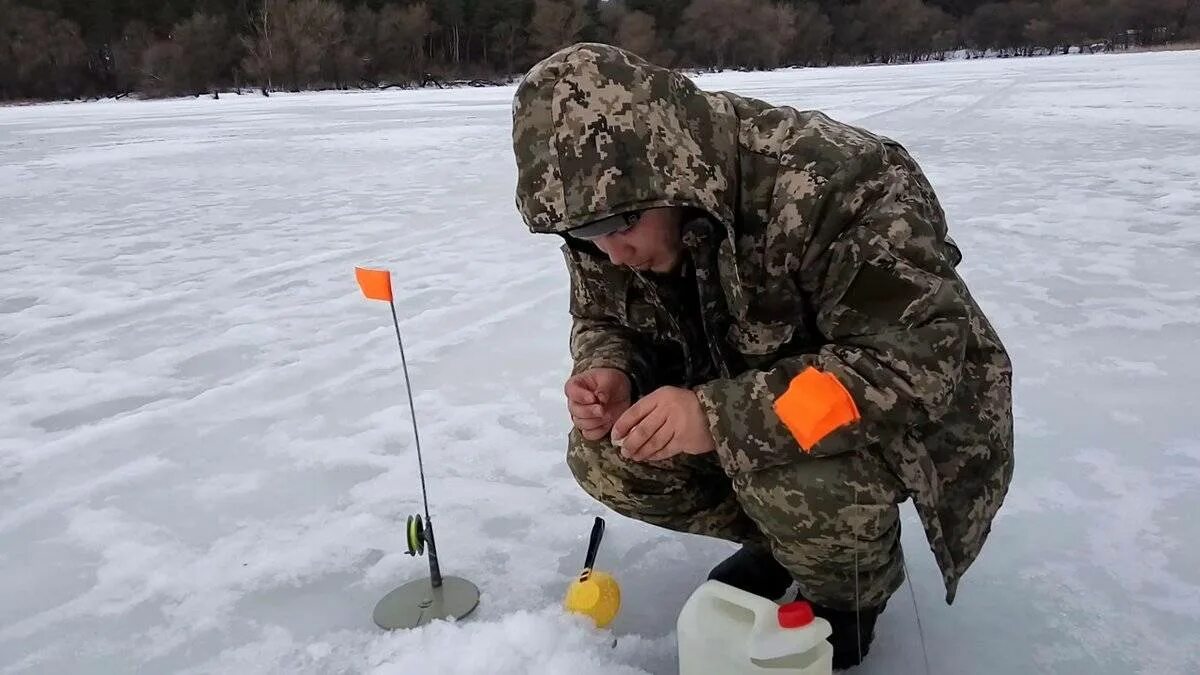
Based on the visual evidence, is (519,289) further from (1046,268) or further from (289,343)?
(1046,268)

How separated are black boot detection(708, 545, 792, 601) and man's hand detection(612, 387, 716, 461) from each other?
428 millimetres

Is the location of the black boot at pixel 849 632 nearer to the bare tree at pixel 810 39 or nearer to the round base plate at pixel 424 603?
the round base plate at pixel 424 603

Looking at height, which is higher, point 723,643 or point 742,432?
point 742,432

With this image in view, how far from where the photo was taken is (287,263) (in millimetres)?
4348

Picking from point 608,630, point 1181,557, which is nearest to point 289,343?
point 608,630

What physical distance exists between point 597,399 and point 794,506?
35cm

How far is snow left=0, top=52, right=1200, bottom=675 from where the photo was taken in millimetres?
1538

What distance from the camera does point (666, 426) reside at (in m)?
1.20

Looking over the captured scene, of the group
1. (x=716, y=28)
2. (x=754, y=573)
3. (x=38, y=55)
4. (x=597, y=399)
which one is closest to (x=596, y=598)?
(x=754, y=573)

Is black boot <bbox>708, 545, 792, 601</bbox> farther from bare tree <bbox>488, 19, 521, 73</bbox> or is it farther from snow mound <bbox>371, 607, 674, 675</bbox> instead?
bare tree <bbox>488, 19, 521, 73</bbox>

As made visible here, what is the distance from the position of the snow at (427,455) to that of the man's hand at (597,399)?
0.38 m

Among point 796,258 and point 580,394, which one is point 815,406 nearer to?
point 796,258

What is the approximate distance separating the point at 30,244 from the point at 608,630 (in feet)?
15.9

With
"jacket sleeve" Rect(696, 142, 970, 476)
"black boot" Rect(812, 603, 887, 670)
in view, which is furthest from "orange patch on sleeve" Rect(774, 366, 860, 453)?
"black boot" Rect(812, 603, 887, 670)
